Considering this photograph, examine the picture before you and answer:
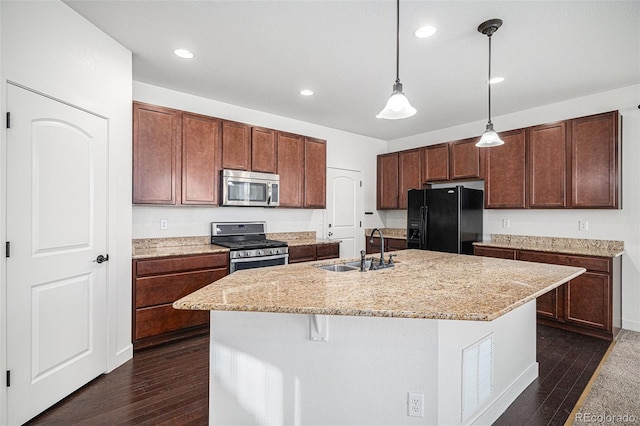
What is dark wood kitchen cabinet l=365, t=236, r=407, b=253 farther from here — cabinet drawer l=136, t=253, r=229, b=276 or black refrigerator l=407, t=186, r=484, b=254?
cabinet drawer l=136, t=253, r=229, b=276

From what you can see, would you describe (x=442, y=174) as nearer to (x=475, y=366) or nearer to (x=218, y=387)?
(x=475, y=366)

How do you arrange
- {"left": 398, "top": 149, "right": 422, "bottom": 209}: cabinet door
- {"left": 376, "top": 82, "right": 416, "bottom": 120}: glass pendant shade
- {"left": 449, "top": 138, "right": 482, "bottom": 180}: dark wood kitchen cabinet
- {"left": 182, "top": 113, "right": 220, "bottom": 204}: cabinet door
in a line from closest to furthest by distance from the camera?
{"left": 376, "top": 82, "right": 416, "bottom": 120}: glass pendant shade → {"left": 182, "top": 113, "right": 220, "bottom": 204}: cabinet door → {"left": 449, "top": 138, "right": 482, "bottom": 180}: dark wood kitchen cabinet → {"left": 398, "top": 149, "right": 422, "bottom": 209}: cabinet door

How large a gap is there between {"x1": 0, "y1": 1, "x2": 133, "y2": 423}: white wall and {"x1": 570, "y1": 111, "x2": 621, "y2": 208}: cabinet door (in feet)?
15.5

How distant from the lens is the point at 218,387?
1.77 metres

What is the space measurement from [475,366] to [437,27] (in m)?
2.37

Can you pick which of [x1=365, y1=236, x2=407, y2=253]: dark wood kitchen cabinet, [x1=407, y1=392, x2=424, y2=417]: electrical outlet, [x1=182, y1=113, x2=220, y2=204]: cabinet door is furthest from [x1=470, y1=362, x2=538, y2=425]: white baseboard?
[x1=182, y1=113, x2=220, y2=204]: cabinet door

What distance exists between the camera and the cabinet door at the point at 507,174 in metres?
4.16

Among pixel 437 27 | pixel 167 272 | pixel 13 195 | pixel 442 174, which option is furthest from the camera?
pixel 442 174

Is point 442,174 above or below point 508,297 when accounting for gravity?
above

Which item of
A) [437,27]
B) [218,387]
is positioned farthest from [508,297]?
[437,27]

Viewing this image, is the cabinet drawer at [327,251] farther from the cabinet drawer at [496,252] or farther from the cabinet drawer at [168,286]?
the cabinet drawer at [496,252]

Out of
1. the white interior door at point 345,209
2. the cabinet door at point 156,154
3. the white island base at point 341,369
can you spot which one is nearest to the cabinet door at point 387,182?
the white interior door at point 345,209

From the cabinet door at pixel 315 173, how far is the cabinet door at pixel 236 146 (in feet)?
3.04

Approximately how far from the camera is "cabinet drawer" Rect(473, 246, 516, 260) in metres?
3.95
